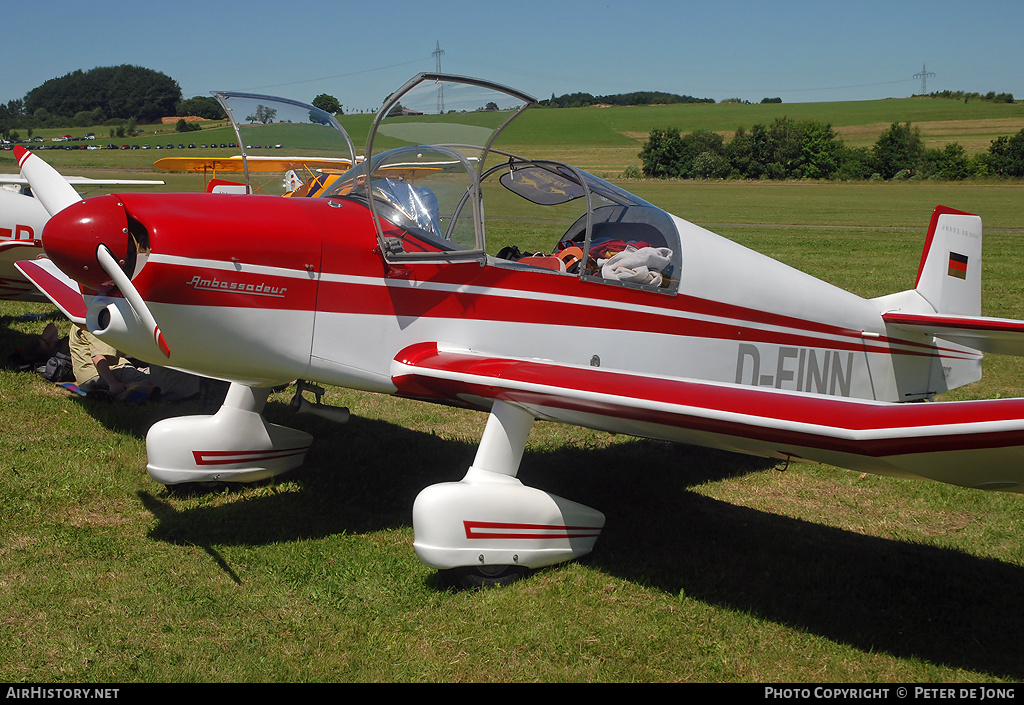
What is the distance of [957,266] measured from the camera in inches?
252

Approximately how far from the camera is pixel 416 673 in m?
3.36

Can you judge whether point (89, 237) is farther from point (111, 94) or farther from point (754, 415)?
point (111, 94)

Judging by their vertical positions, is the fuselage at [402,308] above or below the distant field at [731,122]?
below

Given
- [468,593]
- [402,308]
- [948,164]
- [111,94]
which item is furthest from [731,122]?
[468,593]

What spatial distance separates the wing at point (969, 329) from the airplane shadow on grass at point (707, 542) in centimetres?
148

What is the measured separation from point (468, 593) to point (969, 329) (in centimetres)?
408

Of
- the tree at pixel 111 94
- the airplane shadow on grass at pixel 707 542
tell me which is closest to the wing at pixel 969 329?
the airplane shadow on grass at pixel 707 542

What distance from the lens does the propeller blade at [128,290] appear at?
11.6 ft

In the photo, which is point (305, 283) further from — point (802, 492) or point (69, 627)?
point (802, 492)

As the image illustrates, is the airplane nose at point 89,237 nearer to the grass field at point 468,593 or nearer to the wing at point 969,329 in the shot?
the grass field at point 468,593

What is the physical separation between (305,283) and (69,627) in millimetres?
1906

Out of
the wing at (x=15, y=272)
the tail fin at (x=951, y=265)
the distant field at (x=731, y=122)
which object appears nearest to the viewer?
the tail fin at (x=951, y=265)

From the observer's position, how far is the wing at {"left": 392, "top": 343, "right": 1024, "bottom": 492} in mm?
3027
